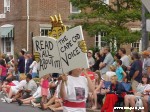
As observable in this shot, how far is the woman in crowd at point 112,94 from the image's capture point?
15.2 metres

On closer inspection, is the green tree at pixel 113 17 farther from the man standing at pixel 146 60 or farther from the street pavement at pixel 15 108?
the man standing at pixel 146 60

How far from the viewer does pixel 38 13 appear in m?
38.6

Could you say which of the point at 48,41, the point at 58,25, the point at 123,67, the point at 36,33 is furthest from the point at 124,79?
the point at 36,33

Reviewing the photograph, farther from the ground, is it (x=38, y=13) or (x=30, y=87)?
(x=38, y=13)

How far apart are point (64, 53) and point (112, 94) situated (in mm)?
6898

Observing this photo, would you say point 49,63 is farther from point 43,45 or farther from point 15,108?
point 15,108

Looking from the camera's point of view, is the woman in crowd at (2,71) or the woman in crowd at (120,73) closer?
the woman in crowd at (120,73)

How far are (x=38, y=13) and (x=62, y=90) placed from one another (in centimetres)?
3039

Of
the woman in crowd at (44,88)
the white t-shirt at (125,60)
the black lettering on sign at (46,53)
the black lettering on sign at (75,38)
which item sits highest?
the black lettering on sign at (75,38)

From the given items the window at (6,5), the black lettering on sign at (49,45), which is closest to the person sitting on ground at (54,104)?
the black lettering on sign at (49,45)

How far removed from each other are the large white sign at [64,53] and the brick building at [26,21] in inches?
1125

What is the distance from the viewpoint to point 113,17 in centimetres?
2642

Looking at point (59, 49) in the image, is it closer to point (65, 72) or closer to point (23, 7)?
point (65, 72)

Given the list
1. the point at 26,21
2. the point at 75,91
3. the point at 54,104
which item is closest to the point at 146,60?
the point at 54,104
